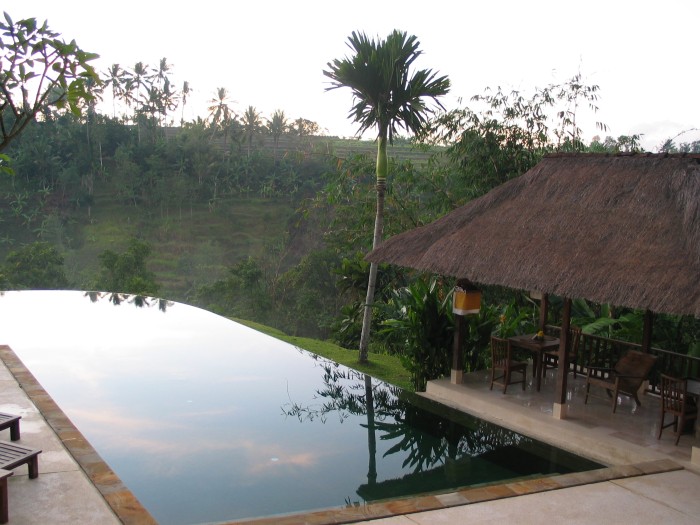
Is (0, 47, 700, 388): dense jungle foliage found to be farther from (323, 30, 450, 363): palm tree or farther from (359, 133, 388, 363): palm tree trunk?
(323, 30, 450, 363): palm tree

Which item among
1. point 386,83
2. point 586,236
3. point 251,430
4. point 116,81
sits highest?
point 116,81

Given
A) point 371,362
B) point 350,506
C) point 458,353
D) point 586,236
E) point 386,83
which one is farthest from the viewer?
point 371,362

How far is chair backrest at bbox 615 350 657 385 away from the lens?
684 cm

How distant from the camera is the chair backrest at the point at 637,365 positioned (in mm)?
6840

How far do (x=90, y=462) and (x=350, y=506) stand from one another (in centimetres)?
203

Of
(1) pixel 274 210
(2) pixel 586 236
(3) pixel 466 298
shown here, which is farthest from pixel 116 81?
(2) pixel 586 236

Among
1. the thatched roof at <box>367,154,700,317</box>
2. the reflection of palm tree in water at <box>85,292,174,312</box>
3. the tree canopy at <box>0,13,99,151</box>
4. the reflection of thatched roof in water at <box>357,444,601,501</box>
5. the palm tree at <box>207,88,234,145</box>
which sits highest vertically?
the palm tree at <box>207,88,234,145</box>

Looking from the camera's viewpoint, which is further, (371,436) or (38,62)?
(371,436)

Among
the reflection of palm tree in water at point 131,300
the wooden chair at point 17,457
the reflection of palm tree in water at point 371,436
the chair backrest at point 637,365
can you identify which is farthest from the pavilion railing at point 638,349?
the reflection of palm tree in water at point 131,300

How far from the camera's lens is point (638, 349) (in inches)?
311

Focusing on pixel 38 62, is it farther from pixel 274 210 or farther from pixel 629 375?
pixel 274 210

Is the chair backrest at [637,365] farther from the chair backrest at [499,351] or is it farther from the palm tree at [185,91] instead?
the palm tree at [185,91]

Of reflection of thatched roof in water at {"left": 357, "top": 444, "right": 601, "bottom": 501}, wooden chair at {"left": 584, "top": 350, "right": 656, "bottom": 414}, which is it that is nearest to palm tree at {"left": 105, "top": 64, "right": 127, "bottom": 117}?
wooden chair at {"left": 584, "top": 350, "right": 656, "bottom": 414}

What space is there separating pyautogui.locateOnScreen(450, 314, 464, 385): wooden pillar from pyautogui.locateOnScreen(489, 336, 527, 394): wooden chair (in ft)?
1.35
